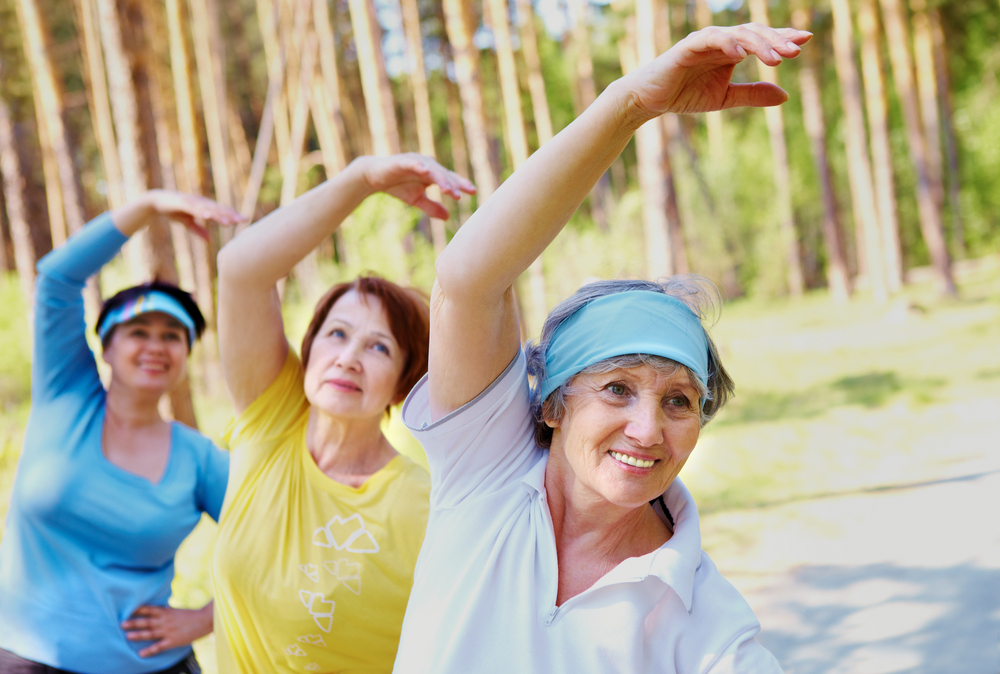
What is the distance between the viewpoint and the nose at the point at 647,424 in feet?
4.66

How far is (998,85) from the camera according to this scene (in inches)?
965

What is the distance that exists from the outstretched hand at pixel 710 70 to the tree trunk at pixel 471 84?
803 centimetres

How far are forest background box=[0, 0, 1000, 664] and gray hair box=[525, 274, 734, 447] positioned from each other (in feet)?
0.48

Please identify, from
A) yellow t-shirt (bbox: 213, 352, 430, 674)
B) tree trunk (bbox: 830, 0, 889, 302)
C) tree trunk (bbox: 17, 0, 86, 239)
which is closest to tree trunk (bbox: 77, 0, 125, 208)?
tree trunk (bbox: 17, 0, 86, 239)

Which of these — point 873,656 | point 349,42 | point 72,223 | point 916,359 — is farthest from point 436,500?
point 349,42

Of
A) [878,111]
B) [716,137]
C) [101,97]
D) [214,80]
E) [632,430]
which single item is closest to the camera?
[632,430]

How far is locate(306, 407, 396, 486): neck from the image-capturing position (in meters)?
2.21

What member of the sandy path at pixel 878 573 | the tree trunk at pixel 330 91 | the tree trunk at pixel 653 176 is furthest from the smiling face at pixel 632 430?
the tree trunk at pixel 330 91

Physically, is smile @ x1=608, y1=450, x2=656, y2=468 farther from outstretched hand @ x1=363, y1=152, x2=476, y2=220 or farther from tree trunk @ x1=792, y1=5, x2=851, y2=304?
tree trunk @ x1=792, y1=5, x2=851, y2=304

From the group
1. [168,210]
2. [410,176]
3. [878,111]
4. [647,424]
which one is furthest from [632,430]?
[878,111]

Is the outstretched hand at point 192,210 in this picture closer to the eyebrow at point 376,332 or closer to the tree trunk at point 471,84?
the eyebrow at point 376,332

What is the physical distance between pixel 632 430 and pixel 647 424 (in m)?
0.03

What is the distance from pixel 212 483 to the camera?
264cm

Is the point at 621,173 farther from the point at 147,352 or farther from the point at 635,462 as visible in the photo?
the point at 635,462
